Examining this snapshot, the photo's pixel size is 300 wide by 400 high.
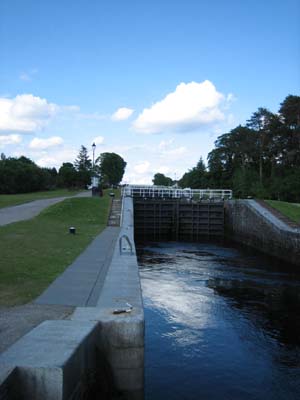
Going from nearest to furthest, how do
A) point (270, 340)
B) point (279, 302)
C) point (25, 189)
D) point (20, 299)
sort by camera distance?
point (20, 299) < point (270, 340) < point (279, 302) < point (25, 189)

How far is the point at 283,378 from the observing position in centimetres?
651

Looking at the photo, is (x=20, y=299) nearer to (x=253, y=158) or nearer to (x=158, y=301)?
(x=158, y=301)

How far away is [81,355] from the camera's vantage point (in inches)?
163

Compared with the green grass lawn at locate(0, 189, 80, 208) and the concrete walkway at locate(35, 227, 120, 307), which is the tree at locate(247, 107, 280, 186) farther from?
the concrete walkway at locate(35, 227, 120, 307)

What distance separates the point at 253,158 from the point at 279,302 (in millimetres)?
53349

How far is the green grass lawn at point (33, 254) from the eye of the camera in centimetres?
702

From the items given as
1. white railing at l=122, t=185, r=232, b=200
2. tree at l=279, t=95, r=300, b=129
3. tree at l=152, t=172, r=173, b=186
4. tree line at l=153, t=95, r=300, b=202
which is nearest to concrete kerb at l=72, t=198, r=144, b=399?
white railing at l=122, t=185, r=232, b=200

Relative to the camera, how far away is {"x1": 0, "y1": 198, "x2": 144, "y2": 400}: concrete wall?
3.48 meters

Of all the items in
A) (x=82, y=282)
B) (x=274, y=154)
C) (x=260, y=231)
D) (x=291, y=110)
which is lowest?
(x=260, y=231)

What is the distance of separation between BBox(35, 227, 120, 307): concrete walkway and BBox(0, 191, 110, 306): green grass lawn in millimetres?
198

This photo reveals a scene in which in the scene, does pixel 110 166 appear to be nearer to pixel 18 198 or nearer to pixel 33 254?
pixel 18 198

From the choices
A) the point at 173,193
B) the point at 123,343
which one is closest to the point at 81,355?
the point at 123,343

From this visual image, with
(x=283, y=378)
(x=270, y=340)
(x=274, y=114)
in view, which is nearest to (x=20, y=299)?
(x=283, y=378)

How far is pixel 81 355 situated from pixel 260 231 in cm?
1990
